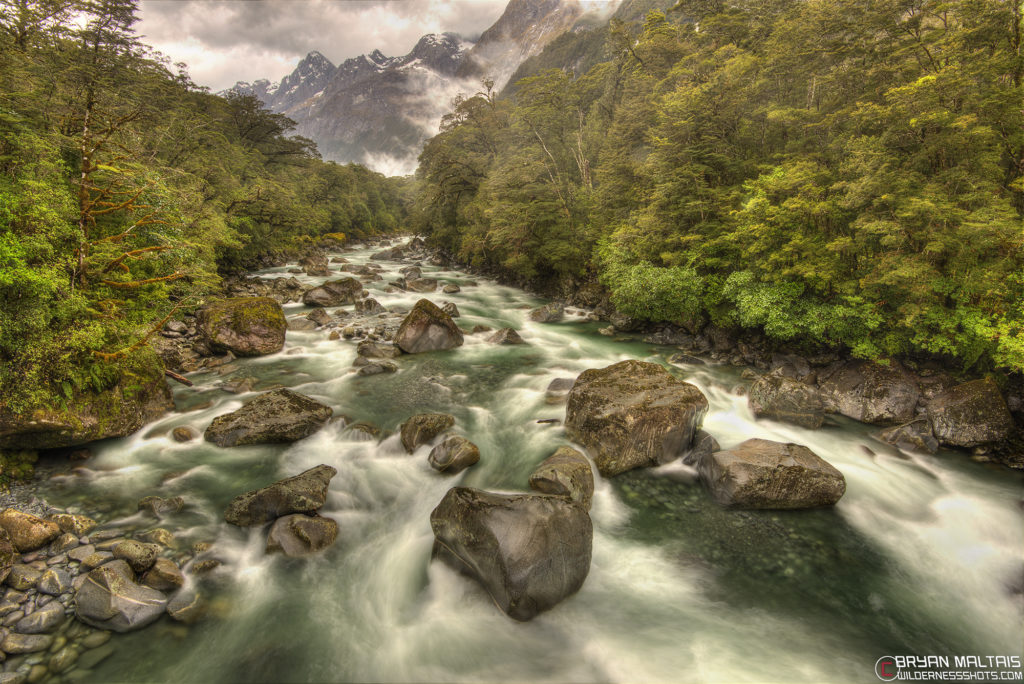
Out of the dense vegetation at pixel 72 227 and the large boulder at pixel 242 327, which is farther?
the large boulder at pixel 242 327

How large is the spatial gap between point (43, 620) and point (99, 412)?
4.56 meters

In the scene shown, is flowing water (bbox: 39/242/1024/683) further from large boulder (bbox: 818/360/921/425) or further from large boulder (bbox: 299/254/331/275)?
large boulder (bbox: 299/254/331/275)

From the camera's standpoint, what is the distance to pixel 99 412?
7.75m

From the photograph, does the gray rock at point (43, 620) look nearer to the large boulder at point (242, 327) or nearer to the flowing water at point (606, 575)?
the flowing water at point (606, 575)

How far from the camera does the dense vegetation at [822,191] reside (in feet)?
29.5

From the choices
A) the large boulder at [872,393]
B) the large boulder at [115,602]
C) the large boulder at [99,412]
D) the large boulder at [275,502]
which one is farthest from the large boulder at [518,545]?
the large boulder at [872,393]

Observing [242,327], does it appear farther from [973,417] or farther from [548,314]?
[973,417]

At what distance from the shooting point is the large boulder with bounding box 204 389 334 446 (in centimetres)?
855

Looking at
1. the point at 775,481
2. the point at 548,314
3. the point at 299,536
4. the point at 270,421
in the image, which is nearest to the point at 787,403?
the point at 775,481

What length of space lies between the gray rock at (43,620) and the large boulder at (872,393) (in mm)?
15899

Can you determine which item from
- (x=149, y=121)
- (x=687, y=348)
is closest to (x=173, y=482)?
(x=687, y=348)

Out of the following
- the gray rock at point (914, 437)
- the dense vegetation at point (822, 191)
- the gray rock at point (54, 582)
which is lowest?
the gray rock at point (54, 582)

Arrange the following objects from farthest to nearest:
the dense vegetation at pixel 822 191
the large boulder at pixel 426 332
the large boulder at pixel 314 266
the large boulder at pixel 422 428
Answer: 1. the large boulder at pixel 314 266
2. the large boulder at pixel 426 332
3. the dense vegetation at pixel 822 191
4. the large boulder at pixel 422 428

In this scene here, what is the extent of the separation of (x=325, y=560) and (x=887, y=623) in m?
8.65
